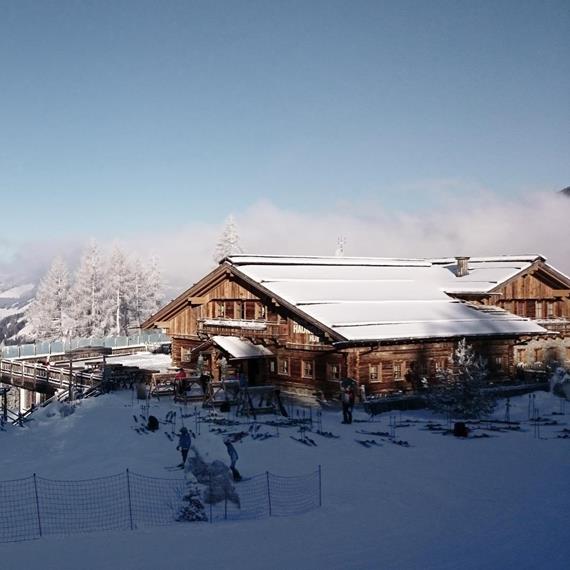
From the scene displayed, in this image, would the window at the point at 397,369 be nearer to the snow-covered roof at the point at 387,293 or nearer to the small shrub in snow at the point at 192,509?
the snow-covered roof at the point at 387,293

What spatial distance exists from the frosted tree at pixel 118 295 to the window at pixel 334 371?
46.6 meters

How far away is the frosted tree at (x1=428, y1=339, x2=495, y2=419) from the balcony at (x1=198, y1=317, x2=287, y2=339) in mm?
9499

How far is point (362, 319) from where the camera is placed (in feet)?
106

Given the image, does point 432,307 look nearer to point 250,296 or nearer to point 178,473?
point 250,296

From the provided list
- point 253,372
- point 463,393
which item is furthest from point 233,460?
point 253,372

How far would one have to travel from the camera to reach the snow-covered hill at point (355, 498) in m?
12.6

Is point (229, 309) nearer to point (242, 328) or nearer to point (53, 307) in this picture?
point (242, 328)

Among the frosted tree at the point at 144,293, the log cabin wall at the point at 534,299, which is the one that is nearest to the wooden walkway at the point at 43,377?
the log cabin wall at the point at 534,299

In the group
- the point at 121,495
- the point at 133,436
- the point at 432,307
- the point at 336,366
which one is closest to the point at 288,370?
the point at 336,366

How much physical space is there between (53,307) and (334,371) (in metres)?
52.0

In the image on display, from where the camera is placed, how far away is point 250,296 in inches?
1468

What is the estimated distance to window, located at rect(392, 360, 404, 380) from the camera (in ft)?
108

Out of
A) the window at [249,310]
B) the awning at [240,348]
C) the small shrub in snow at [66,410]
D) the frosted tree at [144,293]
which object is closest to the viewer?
the small shrub in snow at [66,410]

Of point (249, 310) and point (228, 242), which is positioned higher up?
point (228, 242)
